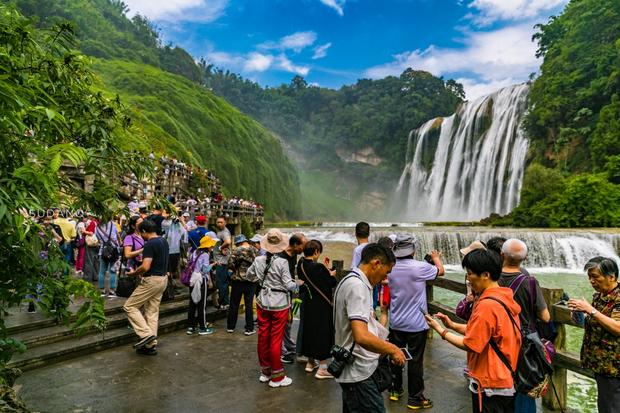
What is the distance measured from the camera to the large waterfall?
33.7 meters

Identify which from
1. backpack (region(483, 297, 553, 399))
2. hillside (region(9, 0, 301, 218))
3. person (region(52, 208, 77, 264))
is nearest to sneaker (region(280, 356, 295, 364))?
backpack (region(483, 297, 553, 399))

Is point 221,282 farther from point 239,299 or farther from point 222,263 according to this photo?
point 239,299

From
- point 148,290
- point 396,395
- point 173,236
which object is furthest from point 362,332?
point 173,236

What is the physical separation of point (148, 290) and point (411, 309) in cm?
334

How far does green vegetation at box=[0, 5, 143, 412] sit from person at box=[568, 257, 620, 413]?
→ 305 centimetres

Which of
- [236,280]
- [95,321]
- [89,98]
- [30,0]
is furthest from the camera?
[30,0]

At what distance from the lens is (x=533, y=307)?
2.89 meters

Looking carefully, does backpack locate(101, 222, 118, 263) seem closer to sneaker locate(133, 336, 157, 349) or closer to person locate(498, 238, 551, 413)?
sneaker locate(133, 336, 157, 349)

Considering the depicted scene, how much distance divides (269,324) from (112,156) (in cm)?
260

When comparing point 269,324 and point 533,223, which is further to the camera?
point 533,223

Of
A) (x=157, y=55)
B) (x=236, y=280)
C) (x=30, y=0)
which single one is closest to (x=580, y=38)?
(x=236, y=280)

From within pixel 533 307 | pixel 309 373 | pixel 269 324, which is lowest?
pixel 309 373

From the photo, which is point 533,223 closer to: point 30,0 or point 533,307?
point 533,307

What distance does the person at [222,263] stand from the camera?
6.80 metres
